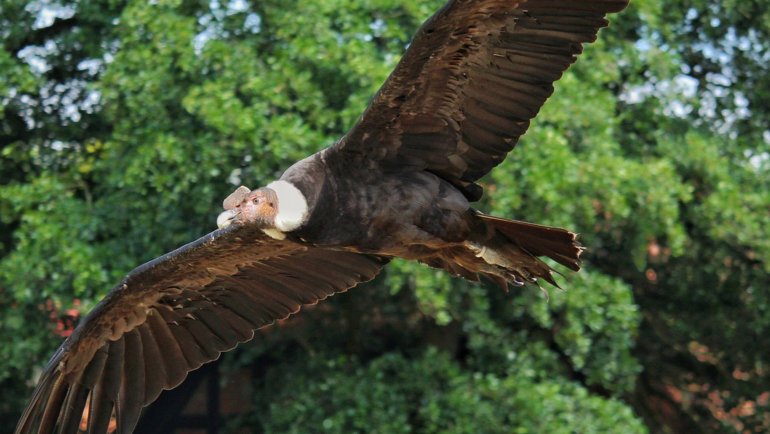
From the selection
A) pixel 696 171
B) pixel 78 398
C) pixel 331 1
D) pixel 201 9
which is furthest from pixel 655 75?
pixel 78 398

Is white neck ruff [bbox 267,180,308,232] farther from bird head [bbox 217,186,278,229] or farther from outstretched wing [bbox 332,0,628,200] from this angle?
outstretched wing [bbox 332,0,628,200]

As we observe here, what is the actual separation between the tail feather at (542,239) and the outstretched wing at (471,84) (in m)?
0.21

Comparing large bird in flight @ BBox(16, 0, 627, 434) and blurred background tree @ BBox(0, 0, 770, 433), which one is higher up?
large bird in flight @ BBox(16, 0, 627, 434)

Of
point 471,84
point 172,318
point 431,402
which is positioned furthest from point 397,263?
point 471,84

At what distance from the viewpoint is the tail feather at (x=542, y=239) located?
5.43 meters

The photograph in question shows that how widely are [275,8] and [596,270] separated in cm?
309

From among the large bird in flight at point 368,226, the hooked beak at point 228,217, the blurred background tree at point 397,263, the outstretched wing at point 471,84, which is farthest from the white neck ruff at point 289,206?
the blurred background tree at point 397,263

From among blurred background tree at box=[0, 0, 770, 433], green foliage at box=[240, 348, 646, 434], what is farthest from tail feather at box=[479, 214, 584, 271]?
green foliage at box=[240, 348, 646, 434]

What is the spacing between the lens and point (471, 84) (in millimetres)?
5262

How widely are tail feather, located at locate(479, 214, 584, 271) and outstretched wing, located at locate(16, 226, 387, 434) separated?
0.87 metres

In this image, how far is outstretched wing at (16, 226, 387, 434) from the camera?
5922 mm

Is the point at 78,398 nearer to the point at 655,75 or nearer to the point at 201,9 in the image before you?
the point at 201,9

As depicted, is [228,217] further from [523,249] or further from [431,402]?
[431,402]

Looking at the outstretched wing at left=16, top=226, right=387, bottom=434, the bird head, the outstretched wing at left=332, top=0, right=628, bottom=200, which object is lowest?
the outstretched wing at left=16, top=226, right=387, bottom=434
